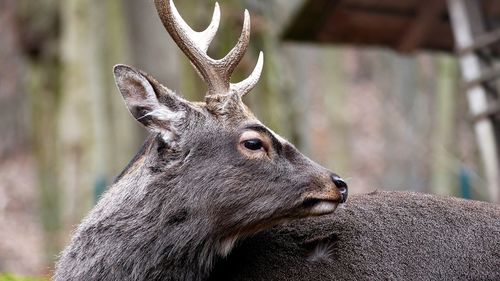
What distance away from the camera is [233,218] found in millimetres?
6531

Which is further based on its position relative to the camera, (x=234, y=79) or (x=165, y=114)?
(x=234, y=79)

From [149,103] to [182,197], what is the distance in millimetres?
626

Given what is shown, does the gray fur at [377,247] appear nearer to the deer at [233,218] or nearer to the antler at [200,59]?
the deer at [233,218]

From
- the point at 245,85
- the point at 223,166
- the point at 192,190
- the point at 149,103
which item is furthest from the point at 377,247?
the point at 149,103

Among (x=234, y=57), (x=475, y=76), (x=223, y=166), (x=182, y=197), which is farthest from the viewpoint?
(x=475, y=76)

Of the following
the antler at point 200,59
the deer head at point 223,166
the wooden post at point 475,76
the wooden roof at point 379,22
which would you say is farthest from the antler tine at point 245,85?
the wooden roof at point 379,22

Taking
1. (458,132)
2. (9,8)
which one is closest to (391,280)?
(9,8)

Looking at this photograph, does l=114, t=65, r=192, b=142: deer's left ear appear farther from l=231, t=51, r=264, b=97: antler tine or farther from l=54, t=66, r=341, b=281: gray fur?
l=231, t=51, r=264, b=97: antler tine

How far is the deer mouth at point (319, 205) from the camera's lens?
651 cm

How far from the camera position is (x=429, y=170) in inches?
1155

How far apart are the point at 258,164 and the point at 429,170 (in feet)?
76.1

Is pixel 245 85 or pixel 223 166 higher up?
Result: pixel 245 85

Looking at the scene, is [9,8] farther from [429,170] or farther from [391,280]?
[391,280]

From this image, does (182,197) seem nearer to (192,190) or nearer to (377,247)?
(192,190)
